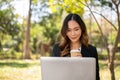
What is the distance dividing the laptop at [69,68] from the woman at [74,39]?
33 centimetres

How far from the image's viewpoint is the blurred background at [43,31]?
586 centimetres

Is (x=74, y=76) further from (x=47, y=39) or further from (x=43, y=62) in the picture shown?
(x=47, y=39)

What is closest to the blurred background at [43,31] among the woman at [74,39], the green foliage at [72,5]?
the green foliage at [72,5]

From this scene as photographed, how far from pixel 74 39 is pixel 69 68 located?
410mm

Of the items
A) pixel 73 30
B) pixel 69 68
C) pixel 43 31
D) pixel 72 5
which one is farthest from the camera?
pixel 43 31

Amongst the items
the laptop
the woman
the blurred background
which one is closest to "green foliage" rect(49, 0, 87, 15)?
the blurred background

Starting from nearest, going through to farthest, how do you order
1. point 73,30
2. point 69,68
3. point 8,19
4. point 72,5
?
point 69,68
point 73,30
point 72,5
point 8,19

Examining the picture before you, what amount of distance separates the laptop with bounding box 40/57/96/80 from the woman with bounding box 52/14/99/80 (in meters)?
0.33

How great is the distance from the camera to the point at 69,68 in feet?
5.43

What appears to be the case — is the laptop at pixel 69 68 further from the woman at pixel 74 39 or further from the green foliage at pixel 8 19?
the green foliage at pixel 8 19

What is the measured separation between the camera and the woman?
2000 millimetres

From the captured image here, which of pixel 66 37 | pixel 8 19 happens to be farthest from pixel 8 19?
pixel 66 37

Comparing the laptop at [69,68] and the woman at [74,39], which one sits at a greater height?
the woman at [74,39]

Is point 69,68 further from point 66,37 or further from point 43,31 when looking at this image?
point 43,31
